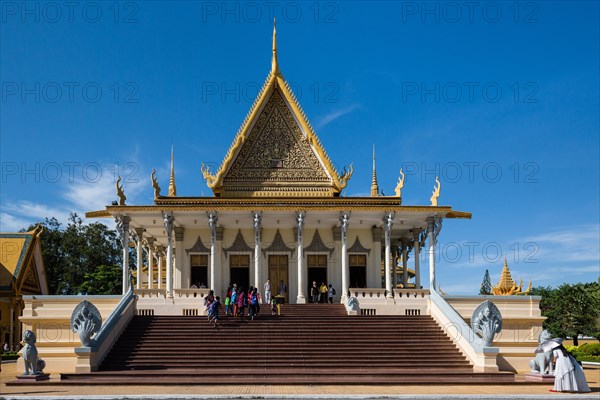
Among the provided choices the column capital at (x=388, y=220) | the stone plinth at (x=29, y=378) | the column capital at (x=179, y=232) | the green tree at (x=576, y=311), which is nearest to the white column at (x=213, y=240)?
the column capital at (x=179, y=232)

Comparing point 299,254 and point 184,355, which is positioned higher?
point 299,254

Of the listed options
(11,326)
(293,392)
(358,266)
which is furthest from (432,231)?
(11,326)

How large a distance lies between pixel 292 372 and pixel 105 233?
4681 centimetres

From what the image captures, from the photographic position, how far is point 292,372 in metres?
19.3

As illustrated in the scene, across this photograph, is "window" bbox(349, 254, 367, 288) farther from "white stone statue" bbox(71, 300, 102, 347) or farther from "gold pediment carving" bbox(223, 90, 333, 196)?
"white stone statue" bbox(71, 300, 102, 347)

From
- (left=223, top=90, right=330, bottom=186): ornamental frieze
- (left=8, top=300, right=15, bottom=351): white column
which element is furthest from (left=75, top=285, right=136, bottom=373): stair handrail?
(left=8, top=300, right=15, bottom=351): white column

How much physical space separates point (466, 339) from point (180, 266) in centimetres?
1490

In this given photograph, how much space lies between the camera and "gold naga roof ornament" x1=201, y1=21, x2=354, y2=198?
3203cm

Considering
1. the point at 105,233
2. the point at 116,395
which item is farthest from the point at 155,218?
the point at 105,233

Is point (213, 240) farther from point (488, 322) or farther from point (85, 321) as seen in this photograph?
point (488, 322)

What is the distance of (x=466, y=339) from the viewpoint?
21.4 meters

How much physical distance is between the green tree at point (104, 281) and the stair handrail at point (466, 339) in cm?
3597

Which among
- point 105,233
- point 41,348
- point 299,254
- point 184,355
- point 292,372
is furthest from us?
point 105,233

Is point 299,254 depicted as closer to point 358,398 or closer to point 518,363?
point 518,363
